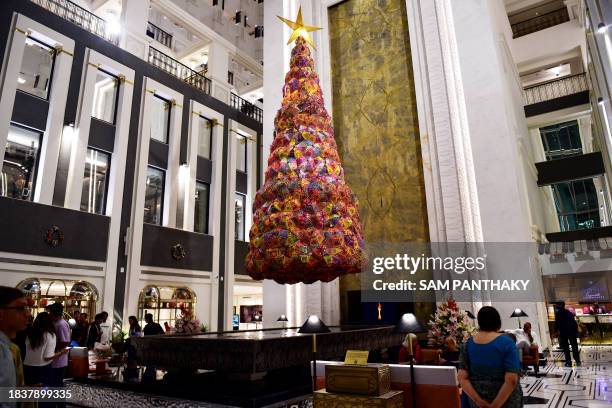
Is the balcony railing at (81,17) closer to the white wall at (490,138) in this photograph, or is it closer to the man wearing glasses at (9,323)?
the white wall at (490,138)

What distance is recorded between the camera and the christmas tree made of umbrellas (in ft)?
22.4

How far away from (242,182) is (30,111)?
8486 mm

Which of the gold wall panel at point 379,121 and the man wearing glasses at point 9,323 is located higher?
the gold wall panel at point 379,121

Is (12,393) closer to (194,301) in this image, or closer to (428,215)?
(428,215)

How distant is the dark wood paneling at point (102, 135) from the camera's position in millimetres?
12148

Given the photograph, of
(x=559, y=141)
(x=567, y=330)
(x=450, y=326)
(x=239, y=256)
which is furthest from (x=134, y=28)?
(x=559, y=141)

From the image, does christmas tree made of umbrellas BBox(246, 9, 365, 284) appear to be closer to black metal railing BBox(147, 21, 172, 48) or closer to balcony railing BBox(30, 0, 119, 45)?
balcony railing BBox(30, 0, 119, 45)

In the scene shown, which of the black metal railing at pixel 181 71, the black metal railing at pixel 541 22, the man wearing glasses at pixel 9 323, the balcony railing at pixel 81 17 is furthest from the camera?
the black metal railing at pixel 541 22

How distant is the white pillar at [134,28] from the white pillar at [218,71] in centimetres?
317

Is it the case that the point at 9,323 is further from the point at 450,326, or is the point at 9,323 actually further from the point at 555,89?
the point at 555,89

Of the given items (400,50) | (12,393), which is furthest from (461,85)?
(12,393)

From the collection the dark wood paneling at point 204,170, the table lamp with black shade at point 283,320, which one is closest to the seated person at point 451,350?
the table lamp with black shade at point 283,320

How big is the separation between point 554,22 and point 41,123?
21039 mm

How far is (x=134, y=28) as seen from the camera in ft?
46.3
